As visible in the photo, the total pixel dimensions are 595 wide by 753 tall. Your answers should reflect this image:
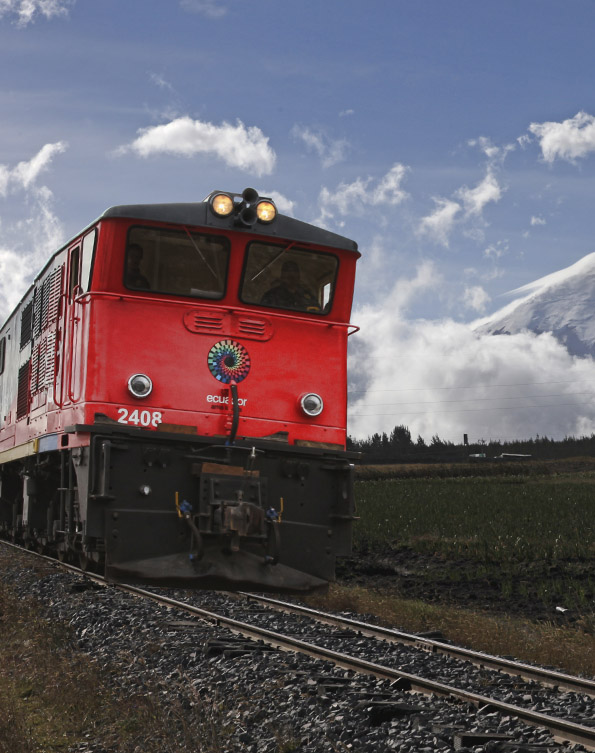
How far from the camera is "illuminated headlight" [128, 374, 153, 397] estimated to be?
888 cm

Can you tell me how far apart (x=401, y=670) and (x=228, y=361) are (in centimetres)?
349

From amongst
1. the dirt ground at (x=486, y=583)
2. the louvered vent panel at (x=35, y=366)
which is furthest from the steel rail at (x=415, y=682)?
the dirt ground at (x=486, y=583)

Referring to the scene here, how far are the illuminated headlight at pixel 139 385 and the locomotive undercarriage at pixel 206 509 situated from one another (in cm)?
43

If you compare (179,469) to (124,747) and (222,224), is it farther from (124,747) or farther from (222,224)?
(124,747)

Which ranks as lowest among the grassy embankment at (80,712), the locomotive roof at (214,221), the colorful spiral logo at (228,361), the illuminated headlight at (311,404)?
the grassy embankment at (80,712)

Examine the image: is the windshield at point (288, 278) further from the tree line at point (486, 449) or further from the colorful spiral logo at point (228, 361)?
the tree line at point (486, 449)

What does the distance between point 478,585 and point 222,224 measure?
33.1 ft

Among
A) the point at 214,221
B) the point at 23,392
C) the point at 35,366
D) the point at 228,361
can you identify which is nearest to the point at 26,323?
the point at 23,392

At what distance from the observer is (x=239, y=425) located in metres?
9.23

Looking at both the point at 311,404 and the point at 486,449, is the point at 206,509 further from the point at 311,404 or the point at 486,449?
the point at 486,449

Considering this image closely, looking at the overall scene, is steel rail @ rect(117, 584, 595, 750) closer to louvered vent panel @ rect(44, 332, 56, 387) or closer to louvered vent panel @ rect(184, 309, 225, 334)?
louvered vent panel @ rect(184, 309, 225, 334)

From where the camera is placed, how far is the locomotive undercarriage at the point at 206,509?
339 inches

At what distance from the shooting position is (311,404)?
9.58 metres

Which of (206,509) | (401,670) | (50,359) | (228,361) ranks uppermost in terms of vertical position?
(50,359)
